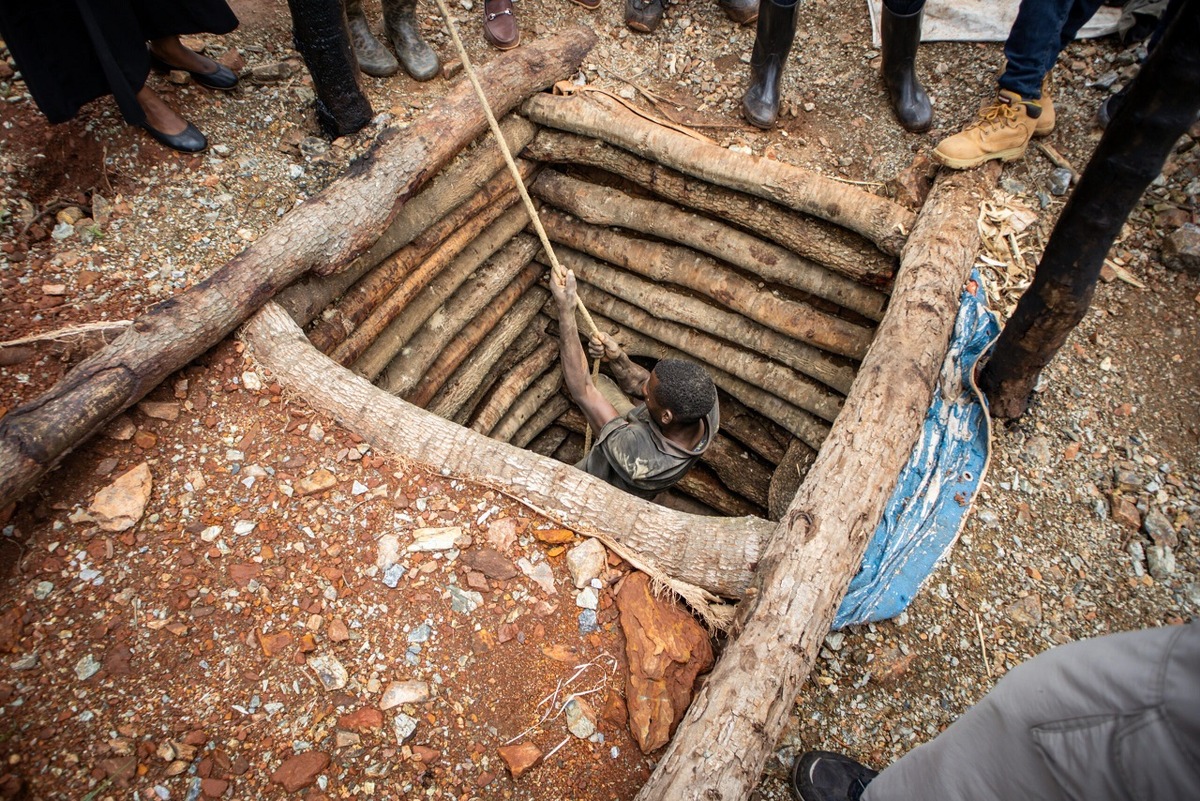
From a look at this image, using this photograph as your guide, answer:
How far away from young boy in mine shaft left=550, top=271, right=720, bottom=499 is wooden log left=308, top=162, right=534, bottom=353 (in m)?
0.90

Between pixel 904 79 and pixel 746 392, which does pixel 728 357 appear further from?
pixel 904 79

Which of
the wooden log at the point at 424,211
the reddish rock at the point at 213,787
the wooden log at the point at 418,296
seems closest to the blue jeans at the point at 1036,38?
the wooden log at the point at 424,211

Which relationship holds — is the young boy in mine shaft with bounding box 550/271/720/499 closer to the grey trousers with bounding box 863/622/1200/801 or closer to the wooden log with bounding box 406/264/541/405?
the wooden log with bounding box 406/264/541/405

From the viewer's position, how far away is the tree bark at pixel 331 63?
3.29 m

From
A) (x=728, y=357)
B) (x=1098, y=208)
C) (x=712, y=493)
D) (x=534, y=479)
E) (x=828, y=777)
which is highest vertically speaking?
(x=1098, y=208)

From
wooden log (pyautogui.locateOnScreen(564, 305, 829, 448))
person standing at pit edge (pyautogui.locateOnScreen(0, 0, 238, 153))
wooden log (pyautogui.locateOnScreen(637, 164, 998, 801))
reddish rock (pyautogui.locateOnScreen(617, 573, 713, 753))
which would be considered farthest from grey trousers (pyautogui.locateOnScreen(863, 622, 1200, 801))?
person standing at pit edge (pyautogui.locateOnScreen(0, 0, 238, 153))

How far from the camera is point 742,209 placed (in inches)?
157

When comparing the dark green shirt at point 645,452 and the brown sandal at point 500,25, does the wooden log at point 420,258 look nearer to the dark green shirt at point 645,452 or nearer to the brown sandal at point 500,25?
the brown sandal at point 500,25

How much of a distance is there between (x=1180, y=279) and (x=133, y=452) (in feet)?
16.5

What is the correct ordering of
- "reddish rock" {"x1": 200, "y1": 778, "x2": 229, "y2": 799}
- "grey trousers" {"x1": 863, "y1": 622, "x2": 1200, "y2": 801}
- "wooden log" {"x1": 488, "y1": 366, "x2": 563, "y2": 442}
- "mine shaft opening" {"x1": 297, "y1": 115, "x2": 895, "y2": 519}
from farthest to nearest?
"wooden log" {"x1": 488, "y1": 366, "x2": 563, "y2": 442}, "mine shaft opening" {"x1": 297, "y1": 115, "x2": 895, "y2": 519}, "reddish rock" {"x1": 200, "y1": 778, "x2": 229, "y2": 799}, "grey trousers" {"x1": 863, "y1": 622, "x2": 1200, "y2": 801}

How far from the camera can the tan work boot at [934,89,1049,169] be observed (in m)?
3.60

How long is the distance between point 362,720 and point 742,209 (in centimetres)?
321

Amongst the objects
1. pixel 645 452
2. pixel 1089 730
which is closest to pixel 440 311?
pixel 645 452

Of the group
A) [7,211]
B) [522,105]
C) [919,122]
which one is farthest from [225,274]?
[919,122]
